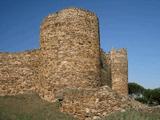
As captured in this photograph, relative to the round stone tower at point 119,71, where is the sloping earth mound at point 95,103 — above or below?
below

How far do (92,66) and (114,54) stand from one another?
39.2ft

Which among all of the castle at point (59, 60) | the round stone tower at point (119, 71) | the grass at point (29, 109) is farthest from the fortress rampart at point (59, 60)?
the round stone tower at point (119, 71)

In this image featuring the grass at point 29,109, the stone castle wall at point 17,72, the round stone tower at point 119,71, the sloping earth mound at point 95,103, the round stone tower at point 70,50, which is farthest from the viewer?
the round stone tower at point 119,71

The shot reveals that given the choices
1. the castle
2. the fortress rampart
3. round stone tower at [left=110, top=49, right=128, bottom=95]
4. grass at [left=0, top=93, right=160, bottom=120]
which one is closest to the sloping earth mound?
grass at [left=0, top=93, right=160, bottom=120]

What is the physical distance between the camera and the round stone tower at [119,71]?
29.3m

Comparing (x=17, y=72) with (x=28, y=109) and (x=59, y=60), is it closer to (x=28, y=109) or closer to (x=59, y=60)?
(x=59, y=60)

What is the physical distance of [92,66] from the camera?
1891 centimetres

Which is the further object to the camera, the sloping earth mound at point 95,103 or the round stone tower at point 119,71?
the round stone tower at point 119,71

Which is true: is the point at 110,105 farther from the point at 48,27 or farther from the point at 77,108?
the point at 48,27

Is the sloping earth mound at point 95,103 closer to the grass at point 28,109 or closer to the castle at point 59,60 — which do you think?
the grass at point 28,109

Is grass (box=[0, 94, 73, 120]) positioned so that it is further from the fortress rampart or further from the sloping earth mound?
the fortress rampart

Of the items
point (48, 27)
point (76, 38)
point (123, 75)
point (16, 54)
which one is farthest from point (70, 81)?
point (123, 75)

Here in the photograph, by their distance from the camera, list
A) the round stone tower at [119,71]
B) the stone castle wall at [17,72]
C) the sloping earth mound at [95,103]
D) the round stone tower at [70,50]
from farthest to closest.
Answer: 1. the round stone tower at [119,71]
2. the stone castle wall at [17,72]
3. the round stone tower at [70,50]
4. the sloping earth mound at [95,103]

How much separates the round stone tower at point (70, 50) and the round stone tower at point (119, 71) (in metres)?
10.2
